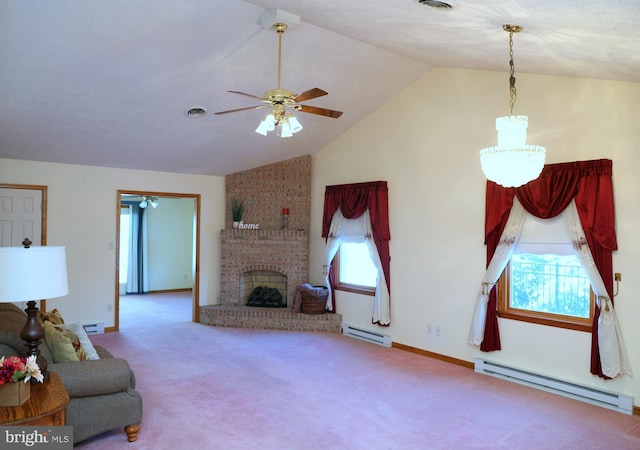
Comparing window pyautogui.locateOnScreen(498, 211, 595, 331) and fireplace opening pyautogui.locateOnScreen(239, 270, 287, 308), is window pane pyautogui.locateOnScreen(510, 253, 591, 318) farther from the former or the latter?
fireplace opening pyautogui.locateOnScreen(239, 270, 287, 308)

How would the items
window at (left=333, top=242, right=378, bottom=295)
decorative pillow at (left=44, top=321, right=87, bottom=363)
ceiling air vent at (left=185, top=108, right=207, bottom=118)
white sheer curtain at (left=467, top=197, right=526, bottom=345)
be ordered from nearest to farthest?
decorative pillow at (left=44, top=321, right=87, bottom=363) → white sheer curtain at (left=467, top=197, right=526, bottom=345) → ceiling air vent at (left=185, top=108, right=207, bottom=118) → window at (left=333, top=242, right=378, bottom=295)

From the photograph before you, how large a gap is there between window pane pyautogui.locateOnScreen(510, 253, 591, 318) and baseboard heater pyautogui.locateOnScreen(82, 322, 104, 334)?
5.45 metres

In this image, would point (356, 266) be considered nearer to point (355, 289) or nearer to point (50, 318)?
point (355, 289)

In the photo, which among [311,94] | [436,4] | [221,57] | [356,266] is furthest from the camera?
[356,266]

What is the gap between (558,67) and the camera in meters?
4.07

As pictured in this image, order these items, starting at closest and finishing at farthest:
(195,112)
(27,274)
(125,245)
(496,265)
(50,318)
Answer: (27,274) → (50,318) → (496,265) → (195,112) → (125,245)

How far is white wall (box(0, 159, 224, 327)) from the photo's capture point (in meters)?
6.38

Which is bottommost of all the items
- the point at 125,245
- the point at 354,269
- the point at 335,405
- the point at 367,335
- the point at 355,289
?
the point at 335,405

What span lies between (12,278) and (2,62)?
2466mm

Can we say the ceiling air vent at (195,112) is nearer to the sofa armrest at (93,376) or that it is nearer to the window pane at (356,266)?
the window pane at (356,266)

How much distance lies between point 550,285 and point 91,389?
4.11 metres

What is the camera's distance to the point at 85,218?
21.9 feet

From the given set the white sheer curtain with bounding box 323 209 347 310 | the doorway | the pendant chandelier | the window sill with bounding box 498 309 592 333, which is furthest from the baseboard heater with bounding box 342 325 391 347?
the doorway

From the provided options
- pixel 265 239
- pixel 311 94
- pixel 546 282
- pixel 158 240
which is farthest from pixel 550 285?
pixel 158 240
